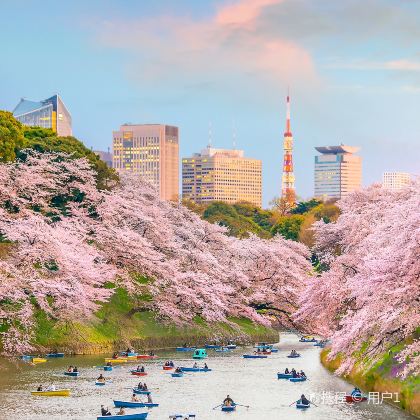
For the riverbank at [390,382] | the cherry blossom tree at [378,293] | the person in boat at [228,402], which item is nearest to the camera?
the cherry blossom tree at [378,293]

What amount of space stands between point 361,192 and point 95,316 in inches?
1495

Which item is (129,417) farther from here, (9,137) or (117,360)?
(9,137)

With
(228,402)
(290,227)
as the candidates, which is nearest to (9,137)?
(228,402)

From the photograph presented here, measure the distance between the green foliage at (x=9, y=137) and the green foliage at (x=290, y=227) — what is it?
74655 mm

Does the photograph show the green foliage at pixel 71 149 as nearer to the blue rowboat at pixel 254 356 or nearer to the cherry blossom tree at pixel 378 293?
the blue rowboat at pixel 254 356

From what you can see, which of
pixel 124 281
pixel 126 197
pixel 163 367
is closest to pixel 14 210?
pixel 124 281

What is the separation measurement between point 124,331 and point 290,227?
290ft

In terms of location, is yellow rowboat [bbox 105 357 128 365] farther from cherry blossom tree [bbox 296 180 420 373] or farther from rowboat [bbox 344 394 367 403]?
rowboat [bbox 344 394 367 403]

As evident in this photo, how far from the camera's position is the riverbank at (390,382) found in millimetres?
49312

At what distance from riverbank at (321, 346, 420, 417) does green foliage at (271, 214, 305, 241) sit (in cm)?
10151

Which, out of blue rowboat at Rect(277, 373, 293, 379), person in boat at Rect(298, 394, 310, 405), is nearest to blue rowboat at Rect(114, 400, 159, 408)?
person in boat at Rect(298, 394, 310, 405)

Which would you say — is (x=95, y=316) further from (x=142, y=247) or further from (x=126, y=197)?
(x=126, y=197)

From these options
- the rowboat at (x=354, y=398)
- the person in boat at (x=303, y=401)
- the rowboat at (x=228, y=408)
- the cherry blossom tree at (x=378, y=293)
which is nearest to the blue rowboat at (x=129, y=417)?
the rowboat at (x=228, y=408)

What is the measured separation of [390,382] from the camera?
178 feet
